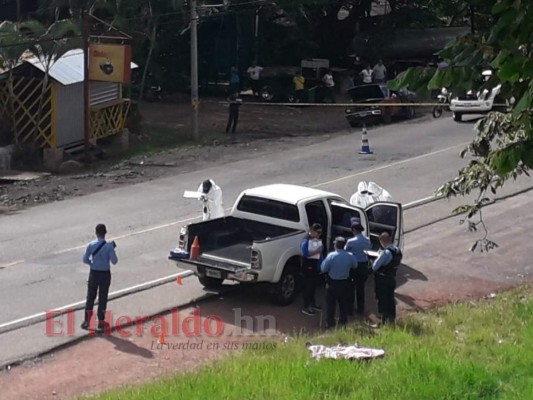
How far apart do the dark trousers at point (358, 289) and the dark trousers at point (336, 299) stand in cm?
13

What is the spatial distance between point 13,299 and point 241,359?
5231 mm

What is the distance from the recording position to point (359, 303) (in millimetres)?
16172

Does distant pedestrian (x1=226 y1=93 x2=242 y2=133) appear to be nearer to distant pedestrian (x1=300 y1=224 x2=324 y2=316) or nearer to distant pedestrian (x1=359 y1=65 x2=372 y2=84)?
distant pedestrian (x1=359 y1=65 x2=372 y2=84)

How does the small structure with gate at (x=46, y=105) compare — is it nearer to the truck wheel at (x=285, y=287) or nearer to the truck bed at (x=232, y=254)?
the truck bed at (x=232, y=254)

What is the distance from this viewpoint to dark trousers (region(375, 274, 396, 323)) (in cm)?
1533

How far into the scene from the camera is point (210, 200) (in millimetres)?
18859

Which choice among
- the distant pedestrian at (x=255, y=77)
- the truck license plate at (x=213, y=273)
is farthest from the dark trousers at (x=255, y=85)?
the truck license plate at (x=213, y=273)

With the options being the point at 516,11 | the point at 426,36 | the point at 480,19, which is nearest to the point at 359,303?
the point at 480,19

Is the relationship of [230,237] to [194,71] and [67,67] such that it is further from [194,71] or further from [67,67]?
A: [194,71]

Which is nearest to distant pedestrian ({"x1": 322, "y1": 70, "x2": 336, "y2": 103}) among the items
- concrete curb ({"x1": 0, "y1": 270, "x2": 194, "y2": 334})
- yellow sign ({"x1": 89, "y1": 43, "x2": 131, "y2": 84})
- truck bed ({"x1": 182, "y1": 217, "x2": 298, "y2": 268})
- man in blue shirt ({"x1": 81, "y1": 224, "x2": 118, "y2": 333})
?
yellow sign ({"x1": 89, "y1": 43, "x2": 131, "y2": 84})

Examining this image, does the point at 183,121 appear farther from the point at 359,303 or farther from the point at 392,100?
the point at 359,303

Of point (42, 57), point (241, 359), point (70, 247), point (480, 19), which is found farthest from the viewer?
point (42, 57)

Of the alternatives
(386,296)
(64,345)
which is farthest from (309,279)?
(64,345)

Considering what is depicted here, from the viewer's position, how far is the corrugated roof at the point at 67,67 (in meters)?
30.5
